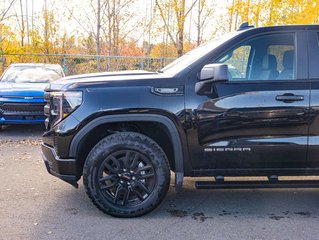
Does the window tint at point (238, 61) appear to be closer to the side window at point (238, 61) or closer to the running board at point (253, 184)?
the side window at point (238, 61)

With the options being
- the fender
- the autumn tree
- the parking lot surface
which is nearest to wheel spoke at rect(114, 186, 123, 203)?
the parking lot surface

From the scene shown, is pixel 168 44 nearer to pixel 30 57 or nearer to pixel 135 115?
pixel 30 57

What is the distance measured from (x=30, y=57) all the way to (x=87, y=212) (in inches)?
511

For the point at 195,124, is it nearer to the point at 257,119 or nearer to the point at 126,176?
the point at 257,119

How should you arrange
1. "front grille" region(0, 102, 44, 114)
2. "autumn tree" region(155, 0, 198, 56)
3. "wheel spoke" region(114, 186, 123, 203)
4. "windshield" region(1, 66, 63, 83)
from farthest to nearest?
"autumn tree" region(155, 0, 198, 56) < "windshield" region(1, 66, 63, 83) < "front grille" region(0, 102, 44, 114) < "wheel spoke" region(114, 186, 123, 203)

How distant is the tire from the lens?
145 inches

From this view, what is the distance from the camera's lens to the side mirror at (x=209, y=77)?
137 inches

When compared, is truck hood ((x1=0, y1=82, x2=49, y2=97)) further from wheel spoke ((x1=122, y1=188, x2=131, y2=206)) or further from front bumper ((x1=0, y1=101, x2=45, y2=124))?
wheel spoke ((x1=122, y1=188, x2=131, y2=206))

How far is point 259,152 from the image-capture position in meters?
3.72

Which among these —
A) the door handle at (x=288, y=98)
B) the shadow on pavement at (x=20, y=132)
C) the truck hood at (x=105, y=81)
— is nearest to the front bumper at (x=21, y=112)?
the shadow on pavement at (x=20, y=132)

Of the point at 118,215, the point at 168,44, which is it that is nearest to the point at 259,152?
the point at 118,215

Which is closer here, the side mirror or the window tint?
the side mirror

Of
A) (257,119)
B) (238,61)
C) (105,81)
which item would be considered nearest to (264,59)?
(238,61)

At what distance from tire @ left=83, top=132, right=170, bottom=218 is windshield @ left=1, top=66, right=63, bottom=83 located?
597 cm
